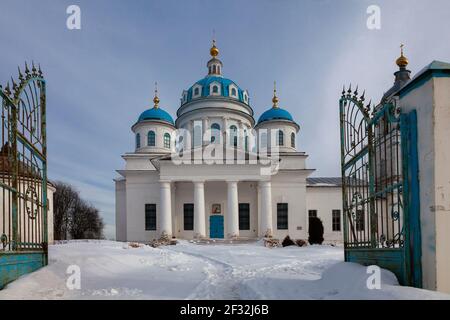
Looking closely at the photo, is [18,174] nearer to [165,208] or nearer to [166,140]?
[165,208]

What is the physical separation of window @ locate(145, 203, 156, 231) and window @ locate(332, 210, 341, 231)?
16235 mm

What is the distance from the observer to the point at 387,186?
543 cm

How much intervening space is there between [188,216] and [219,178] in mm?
4893

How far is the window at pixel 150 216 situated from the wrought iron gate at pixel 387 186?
21.9 metres

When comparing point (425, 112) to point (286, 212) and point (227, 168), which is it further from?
point (286, 212)

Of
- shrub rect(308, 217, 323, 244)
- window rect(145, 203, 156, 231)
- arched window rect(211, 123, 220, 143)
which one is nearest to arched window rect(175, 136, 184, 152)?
arched window rect(211, 123, 220, 143)

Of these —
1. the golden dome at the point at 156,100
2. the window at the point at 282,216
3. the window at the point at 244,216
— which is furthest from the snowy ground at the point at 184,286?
the golden dome at the point at 156,100

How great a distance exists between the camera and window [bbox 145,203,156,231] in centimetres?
2708

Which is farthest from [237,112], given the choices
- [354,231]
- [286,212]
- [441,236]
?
[441,236]

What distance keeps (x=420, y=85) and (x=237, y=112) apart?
87.9 feet

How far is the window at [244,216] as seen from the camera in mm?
27516

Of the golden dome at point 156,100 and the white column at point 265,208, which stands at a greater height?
the golden dome at point 156,100

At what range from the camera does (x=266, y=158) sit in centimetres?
2589

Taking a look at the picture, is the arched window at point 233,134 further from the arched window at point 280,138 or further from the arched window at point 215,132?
the arched window at point 280,138
